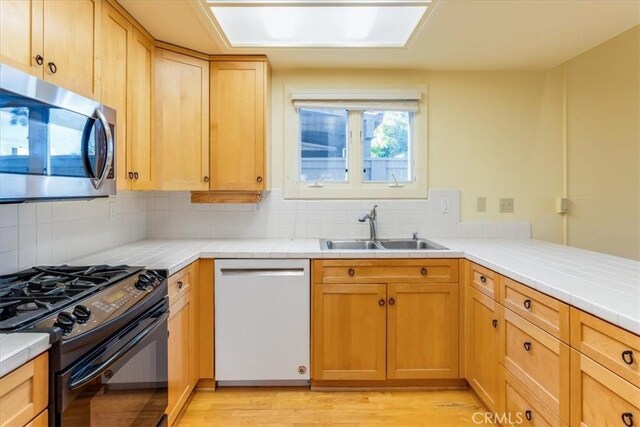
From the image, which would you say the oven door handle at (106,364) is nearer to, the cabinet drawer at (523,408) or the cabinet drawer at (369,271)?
the cabinet drawer at (369,271)

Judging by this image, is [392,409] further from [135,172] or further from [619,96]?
[619,96]

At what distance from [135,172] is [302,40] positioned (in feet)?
4.37

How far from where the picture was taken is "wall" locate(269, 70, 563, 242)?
299 centimetres

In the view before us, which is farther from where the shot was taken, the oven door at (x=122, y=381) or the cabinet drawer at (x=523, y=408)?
the cabinet drawer at (x=523, y=408)

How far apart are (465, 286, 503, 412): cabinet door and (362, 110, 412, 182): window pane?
1126 millimetres

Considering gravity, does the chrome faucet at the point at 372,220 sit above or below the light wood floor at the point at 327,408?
above

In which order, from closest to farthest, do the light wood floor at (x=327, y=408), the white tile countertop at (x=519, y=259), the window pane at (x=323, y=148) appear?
the white tile countertop at (x=519, y=259) < the light wood floor at (x=327, y=408) < the window pane at (x=323, y=148)

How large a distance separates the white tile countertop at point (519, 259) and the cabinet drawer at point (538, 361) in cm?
20

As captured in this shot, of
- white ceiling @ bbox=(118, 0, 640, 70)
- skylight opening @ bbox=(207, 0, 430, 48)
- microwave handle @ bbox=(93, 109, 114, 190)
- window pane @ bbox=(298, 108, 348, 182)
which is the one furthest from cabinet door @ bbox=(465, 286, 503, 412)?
microwave handle @ bbox=(93, 109, 114, 190)

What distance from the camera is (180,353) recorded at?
208 centimetres

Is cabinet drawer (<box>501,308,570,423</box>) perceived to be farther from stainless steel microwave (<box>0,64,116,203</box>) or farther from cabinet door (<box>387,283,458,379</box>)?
stainless steel microwave (<box>0,64,116,203</box>)

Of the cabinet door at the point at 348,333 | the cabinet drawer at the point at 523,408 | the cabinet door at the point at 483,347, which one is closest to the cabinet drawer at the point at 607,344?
the cabinet drawer at the point at 523,408

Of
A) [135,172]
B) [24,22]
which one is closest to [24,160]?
[24,22]

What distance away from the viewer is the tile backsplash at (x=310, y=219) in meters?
2.95
